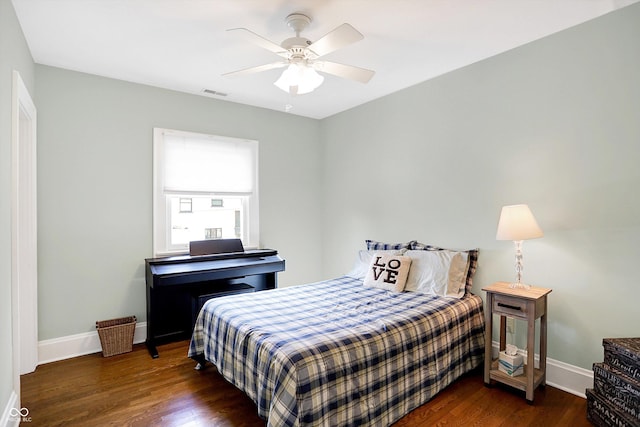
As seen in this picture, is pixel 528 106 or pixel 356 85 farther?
pixel 356 85

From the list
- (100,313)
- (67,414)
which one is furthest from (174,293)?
(67,414)

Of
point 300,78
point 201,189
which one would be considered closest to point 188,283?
point 201,189

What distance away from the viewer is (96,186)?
3.18 metres

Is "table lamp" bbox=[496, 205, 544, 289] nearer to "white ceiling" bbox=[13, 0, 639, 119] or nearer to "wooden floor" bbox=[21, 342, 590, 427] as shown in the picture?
"wooden floor" bbox=[21, 342, 590, 427]

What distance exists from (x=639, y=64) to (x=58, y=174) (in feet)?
14.7

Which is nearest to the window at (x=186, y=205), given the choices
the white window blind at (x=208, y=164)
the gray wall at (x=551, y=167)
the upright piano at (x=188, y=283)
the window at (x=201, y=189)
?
the window at (x=201, y=189)

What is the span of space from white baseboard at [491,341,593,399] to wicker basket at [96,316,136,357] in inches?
139

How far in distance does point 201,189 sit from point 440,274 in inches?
104

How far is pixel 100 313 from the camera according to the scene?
3199 mm

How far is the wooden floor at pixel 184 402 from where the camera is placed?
209 cm

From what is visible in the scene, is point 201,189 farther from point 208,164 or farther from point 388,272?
point 388,272

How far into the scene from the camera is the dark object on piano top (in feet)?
11.7

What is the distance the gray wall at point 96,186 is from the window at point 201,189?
0.37ft

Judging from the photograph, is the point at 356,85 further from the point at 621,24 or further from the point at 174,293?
the point at 174,293
